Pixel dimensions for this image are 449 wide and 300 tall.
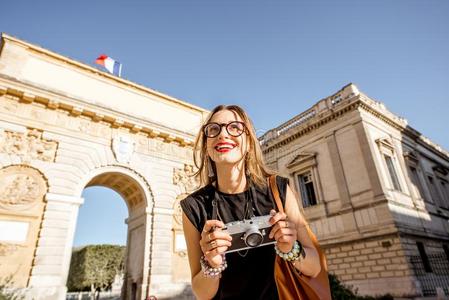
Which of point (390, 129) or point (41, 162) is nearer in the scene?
point (41, 162)

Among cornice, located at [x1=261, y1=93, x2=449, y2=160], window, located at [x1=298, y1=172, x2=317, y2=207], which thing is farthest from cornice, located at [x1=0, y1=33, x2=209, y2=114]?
window, located at [x1=298, y1=172, x2=317, y2=207]

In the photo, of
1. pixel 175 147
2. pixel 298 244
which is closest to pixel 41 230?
pixel 175 147

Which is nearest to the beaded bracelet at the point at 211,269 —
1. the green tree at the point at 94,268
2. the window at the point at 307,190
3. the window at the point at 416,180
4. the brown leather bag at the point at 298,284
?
the brown leather bag at the point at 298,284

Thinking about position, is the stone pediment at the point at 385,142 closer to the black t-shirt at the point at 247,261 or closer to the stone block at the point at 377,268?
the stone block at the point at 377,268

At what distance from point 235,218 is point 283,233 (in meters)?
0.55

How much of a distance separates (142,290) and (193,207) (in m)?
10.1

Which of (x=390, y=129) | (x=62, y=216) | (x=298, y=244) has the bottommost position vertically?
(x=298, y=244)

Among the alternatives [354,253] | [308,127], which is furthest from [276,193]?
[308,127]

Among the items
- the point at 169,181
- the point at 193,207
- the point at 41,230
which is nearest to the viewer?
the point at 193,207

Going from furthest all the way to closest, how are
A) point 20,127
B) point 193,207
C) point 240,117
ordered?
point 20,127 < point 240,117 < point 193,207

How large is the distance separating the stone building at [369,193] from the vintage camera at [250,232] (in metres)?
14.5

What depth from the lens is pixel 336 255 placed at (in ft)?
49.6

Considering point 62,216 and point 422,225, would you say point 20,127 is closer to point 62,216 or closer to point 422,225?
point 62,216

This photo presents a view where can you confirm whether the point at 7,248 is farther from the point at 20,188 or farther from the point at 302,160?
the point at 302,160
